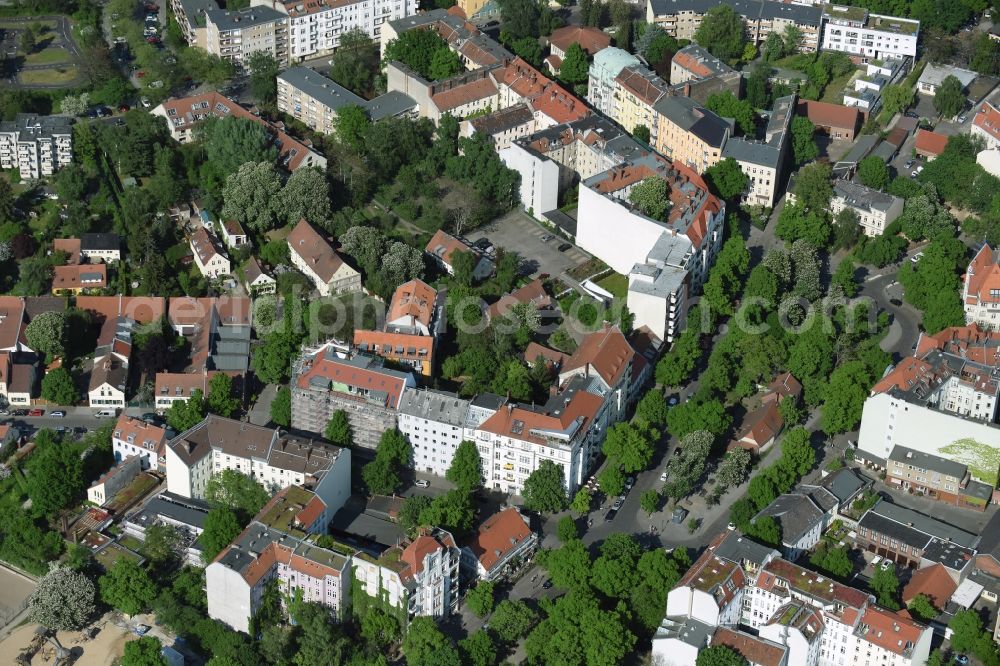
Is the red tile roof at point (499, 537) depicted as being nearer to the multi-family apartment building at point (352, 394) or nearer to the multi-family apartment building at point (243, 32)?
the multi-family apartment building at point (352, 394)

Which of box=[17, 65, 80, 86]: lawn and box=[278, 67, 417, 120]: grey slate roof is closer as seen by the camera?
box=[278, 67, 417, 120]: grey slate roof

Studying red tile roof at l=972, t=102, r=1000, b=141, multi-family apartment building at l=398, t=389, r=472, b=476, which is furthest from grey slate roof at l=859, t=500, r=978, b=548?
red tile roof at l=972, t=102, r=1000, b=141

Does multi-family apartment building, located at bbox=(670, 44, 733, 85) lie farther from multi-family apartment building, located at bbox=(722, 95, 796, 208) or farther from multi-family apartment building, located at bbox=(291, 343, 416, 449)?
multi-family apartment building, located at bbox=(291, 343, 416, 449)

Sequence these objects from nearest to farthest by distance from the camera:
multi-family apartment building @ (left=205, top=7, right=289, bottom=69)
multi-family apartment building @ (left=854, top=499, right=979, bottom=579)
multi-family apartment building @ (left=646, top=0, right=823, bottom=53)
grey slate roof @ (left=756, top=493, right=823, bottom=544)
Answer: multi-family apartment building @ (left=854, top=499, right=979, bottom=579) < grey slate roof @ (left=756, top=493, right=823, bottom=544) < multi-family apartment building @ (left=205, top=7, right=289, bottom=69) < multi-family apartment building @ (left=646, top=0, right=823, bottom=53)

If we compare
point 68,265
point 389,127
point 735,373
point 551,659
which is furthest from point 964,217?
point 68,265

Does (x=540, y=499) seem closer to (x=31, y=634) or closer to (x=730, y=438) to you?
(x=730, y=438)

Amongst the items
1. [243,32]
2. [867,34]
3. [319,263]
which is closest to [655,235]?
[319,263]

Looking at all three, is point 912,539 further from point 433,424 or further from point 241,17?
point 241,17
